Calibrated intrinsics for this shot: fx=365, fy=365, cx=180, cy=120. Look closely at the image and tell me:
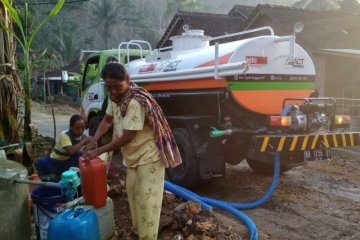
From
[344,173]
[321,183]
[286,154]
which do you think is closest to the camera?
[286,154]

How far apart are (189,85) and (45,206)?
8.75 ft

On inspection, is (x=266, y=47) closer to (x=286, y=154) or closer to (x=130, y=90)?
(x=286, y=154)

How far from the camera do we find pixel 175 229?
11.4 ft

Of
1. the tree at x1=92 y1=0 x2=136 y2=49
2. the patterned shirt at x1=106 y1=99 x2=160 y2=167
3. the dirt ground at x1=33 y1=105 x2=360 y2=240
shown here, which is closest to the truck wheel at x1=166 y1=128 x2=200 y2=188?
the dirt ground at x1=33 y1=105 x2=360 y2=240

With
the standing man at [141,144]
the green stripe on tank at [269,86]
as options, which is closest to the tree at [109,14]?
the green stripe on tank at [269,86]

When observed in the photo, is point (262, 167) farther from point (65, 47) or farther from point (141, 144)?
point (65, 47)

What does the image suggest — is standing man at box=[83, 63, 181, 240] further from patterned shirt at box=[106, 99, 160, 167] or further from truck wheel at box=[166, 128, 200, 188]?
truck wheel at box=[166, 128, 200, 188]

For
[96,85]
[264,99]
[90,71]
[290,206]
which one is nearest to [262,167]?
[290,206]

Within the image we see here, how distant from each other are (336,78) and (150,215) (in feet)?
36.3

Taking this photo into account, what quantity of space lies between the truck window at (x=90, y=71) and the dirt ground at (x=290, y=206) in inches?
110

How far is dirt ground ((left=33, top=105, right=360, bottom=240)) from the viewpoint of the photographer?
12.1ft

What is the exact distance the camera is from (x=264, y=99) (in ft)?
15.4

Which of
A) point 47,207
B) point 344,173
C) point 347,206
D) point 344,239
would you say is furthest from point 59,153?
point 344,173

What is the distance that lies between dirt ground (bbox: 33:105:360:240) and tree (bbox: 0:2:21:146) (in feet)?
4.79
